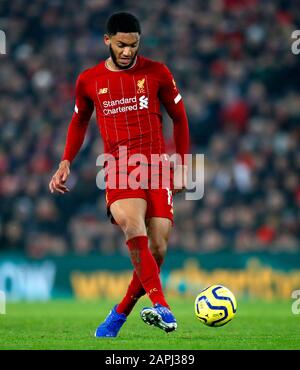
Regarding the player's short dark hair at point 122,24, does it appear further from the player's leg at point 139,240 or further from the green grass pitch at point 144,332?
the green grass pitch at point 144,332

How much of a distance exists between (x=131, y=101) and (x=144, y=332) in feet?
6.58

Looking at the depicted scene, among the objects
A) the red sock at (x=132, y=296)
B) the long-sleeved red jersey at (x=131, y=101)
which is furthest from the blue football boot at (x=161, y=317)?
the long-sleeved red jersey at (x=131, y=101)

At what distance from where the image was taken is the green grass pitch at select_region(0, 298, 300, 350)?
7.11 meters

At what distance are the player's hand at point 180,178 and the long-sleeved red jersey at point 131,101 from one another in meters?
0.22

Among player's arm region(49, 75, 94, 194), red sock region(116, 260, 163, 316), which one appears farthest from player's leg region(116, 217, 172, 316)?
player's arm region(49, 75, 94, 194)

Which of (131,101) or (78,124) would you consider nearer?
(131,101)

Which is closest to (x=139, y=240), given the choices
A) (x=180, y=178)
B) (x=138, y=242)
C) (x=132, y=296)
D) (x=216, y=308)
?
(x=138, y=242)

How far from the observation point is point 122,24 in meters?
7.54

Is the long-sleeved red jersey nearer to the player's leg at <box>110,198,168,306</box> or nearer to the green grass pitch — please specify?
the player's leg at <box>110,198,168,306</box>

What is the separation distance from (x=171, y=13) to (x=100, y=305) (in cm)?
786

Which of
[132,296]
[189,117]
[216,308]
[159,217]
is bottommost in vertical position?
[216,308]

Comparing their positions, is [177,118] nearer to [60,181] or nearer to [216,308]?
[60,181]
